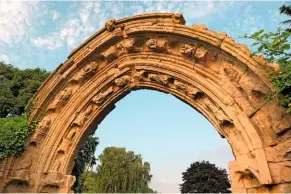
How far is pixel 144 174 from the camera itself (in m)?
30.3

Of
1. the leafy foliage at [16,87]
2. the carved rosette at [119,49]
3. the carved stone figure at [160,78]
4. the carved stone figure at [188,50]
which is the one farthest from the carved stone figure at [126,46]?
the leafy foliage at [16,87]

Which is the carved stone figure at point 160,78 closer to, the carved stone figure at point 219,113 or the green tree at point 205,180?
the carved stone figure at point 219,113

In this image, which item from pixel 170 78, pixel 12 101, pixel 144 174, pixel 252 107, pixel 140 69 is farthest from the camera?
pixel 144 174

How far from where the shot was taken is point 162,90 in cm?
604

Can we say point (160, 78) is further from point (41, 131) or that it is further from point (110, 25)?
point (41, 131)

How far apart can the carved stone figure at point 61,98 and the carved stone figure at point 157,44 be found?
2.22 metres

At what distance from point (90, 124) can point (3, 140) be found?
6.28 ft

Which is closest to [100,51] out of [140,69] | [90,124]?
[140,69]

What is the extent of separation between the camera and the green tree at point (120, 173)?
26.5m

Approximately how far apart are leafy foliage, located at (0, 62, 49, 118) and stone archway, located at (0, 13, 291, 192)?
1.54 metres

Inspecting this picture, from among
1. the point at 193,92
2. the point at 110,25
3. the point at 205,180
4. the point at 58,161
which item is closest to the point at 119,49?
the point at 110,25

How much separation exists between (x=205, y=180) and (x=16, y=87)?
1920 cm

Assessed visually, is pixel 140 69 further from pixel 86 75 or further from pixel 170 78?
pixel 86 75

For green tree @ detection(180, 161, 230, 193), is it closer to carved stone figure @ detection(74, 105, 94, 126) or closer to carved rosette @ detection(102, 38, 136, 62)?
carved stone figure @ detection(74, 105, 94, 126)
